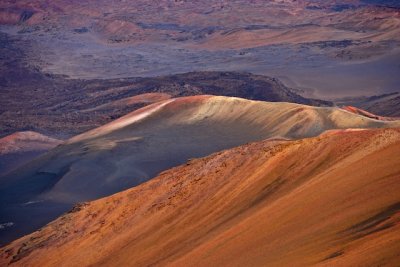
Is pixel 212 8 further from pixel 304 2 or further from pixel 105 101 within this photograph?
pixel 105 101

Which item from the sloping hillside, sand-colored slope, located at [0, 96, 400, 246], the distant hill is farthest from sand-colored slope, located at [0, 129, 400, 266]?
the distant hill

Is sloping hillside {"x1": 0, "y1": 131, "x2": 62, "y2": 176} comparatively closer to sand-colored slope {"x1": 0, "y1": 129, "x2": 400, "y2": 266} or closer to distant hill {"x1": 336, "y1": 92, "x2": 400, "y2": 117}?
sand-colored slope {"x1": 0, "y1": 129, "x2": 400, "y2": 266}

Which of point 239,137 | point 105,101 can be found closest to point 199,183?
point 239,137

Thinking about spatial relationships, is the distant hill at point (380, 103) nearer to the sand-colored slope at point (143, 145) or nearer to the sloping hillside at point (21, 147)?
the sand-colored slope at point (143, 145)

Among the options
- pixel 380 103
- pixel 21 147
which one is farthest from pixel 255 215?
pixel 380 103

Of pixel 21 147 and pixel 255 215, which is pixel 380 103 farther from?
pixel 255 215

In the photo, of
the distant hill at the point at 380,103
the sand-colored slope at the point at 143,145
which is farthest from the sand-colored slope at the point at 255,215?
the distant hill at the point at 380,103
